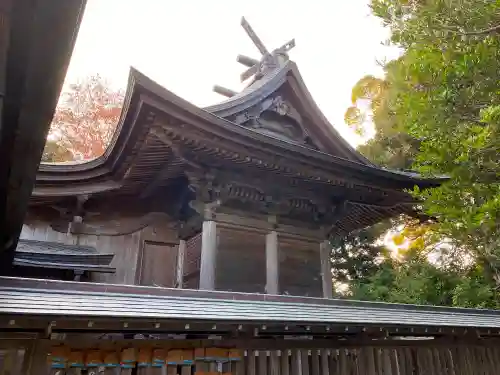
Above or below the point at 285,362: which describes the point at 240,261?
above

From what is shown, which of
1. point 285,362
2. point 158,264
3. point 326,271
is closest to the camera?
point 285,362

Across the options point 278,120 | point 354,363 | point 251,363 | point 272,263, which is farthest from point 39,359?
point 278,120

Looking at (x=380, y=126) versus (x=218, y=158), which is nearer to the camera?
(x=218, y=158)

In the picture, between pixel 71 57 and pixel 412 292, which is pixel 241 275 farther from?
pixel 412 292

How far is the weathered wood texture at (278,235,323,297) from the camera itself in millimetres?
7637

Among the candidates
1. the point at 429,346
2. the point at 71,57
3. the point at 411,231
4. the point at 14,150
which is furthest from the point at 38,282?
the point at 411,231

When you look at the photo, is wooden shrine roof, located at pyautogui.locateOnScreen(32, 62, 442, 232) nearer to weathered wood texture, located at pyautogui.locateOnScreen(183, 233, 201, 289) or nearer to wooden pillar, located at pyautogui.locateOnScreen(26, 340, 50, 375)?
weathered wood texture, located at pyautogui.locateOnScreen(183, 233, 201, 289)

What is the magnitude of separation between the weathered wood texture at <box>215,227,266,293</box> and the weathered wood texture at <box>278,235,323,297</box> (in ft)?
1.46

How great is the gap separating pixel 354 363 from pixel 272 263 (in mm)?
2431

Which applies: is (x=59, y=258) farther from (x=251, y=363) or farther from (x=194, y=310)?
(x=251, y=363)

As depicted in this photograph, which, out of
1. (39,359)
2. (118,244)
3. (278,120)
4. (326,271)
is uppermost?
(278,120)

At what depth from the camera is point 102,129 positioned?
827 inches

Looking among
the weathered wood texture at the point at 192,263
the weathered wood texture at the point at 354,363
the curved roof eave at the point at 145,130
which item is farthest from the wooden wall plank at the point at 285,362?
the curved roof eave at the point at 145,130

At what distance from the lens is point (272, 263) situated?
7.48 metres
